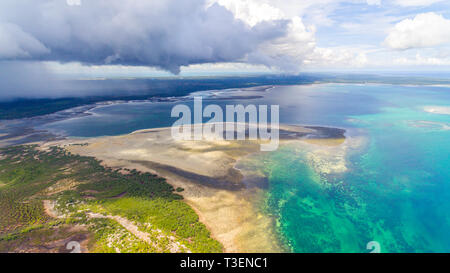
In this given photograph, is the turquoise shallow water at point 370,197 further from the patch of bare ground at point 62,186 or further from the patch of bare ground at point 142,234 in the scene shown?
the patch of bare ground at point 62,186

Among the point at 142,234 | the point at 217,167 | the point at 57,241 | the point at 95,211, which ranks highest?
the point at 217,167

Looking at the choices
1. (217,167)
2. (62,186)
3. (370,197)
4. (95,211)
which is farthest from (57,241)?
(370,197)

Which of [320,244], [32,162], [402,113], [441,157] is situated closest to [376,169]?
→ [441,157]

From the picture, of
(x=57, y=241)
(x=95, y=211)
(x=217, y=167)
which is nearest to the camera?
(x=57, y=241)

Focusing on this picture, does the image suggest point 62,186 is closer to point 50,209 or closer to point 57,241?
point 50,209

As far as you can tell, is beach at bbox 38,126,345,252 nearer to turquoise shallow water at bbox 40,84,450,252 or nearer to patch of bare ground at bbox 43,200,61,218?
A: turquoise shallow water at bbox 40,84,450,252

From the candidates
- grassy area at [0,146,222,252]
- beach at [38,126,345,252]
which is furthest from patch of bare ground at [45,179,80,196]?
beach at [38,126,345,252]

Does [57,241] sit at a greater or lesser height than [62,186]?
lesser
